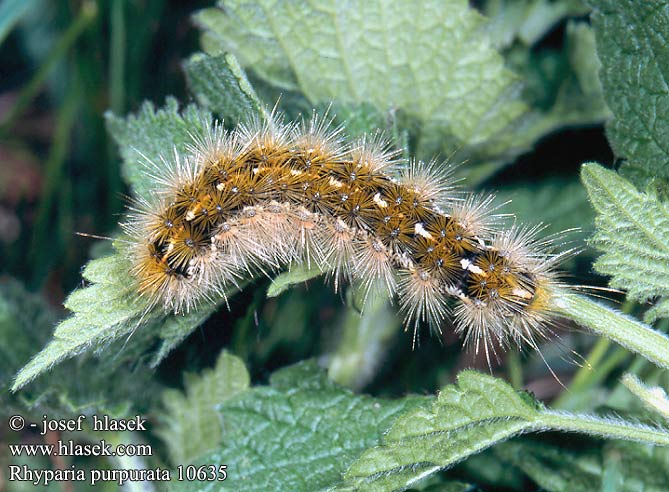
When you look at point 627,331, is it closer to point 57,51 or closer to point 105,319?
point 105,319

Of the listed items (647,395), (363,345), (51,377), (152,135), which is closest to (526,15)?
(363,345)

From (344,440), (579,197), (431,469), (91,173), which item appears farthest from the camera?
(91,173)

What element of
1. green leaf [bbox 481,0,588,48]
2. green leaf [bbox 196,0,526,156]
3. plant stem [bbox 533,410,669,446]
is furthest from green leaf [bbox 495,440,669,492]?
green leaf [bbox 481,0,588,48]

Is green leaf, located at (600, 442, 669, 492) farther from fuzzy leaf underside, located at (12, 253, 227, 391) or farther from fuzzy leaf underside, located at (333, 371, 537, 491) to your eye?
fuzzy leaf underside, located at (12, 253, 227, 391)

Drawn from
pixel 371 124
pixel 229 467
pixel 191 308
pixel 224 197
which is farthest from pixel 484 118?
pixel 229 467

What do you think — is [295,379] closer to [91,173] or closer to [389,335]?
[389,335]

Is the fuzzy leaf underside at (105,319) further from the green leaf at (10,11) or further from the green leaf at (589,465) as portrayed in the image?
the green leaf at (10,11)
